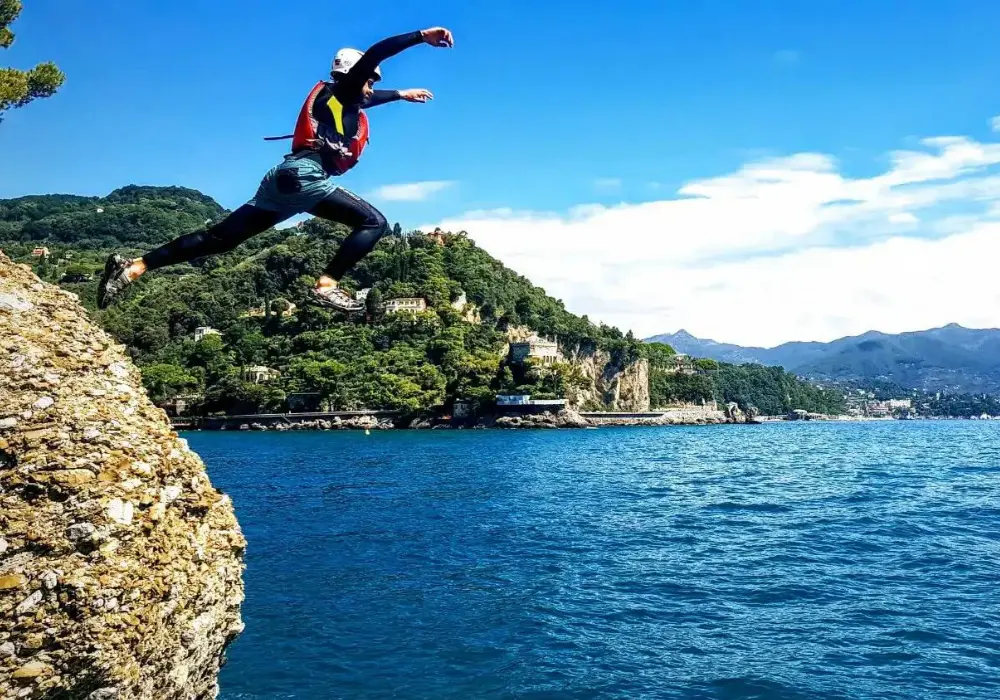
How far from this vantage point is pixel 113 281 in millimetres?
4324

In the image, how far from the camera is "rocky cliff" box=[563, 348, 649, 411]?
17875 centimetres

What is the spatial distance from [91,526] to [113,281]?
326 cm

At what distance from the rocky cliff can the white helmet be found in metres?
172

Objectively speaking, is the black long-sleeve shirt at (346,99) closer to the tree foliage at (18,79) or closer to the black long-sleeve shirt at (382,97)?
the black long-sleeve shirt at (382,97)

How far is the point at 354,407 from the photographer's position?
13425 centimetres

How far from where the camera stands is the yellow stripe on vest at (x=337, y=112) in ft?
13.3

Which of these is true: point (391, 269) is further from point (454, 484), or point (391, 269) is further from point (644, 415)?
point (454, 484)

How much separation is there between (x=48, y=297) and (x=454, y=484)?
44.9 meters

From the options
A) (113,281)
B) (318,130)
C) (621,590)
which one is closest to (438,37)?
(318,130)

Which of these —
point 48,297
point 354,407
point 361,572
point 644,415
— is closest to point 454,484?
point 361,572

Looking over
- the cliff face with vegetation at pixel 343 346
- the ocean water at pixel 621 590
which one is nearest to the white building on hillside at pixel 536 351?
the cliff face with vegetation at pixel 343 346

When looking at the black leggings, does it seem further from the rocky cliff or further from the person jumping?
the rocky cliff

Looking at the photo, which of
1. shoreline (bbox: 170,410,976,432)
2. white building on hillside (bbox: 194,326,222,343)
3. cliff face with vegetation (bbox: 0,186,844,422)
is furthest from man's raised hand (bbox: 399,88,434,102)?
white building on hillside (bbox: 194,326,222,343)

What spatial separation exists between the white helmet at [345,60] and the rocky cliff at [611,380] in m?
172
